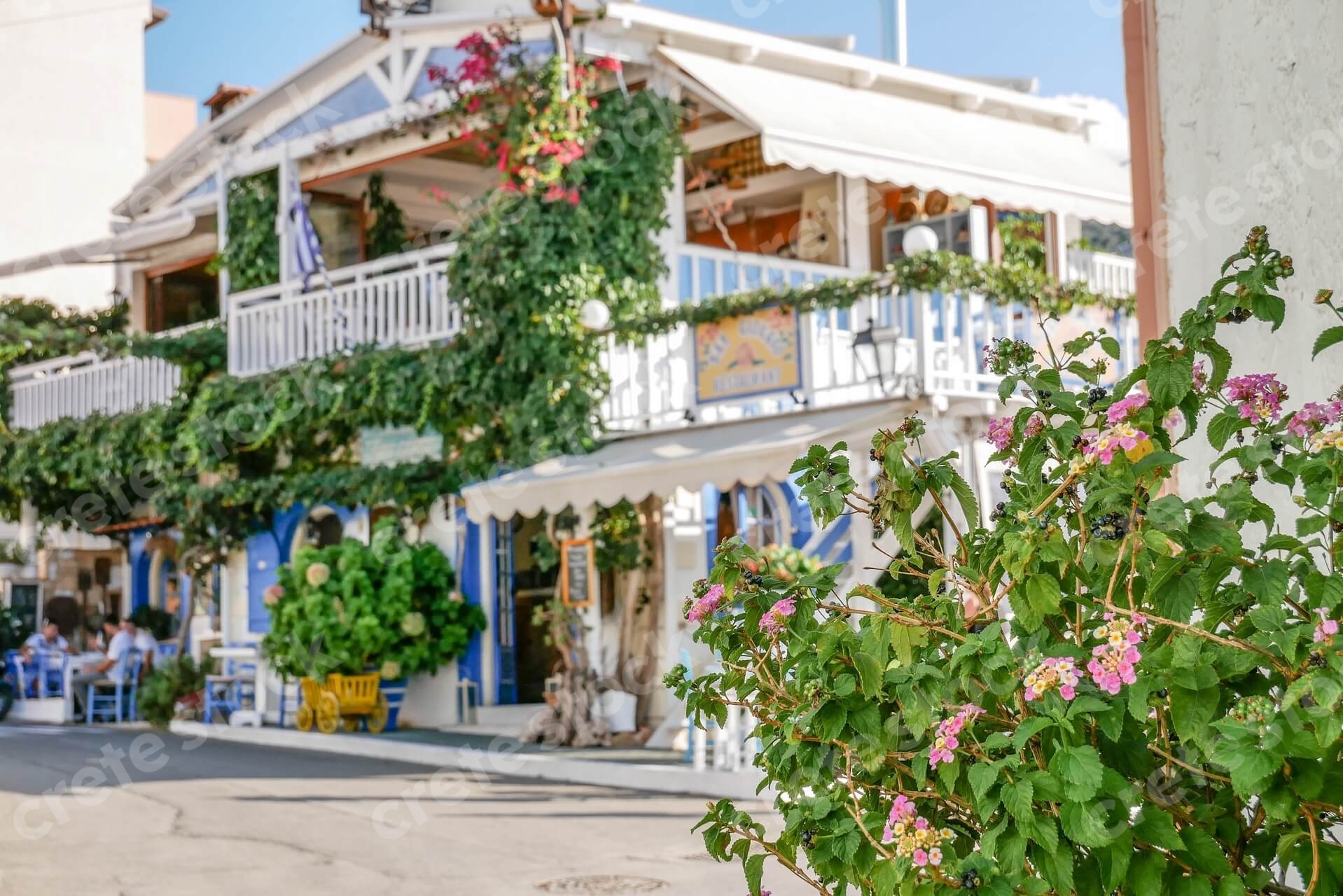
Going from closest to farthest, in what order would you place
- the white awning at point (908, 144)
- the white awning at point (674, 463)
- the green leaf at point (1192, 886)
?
the green leaf at point (1192, 886), the white awning at point (674, 463), the white awning at point (908, 144)

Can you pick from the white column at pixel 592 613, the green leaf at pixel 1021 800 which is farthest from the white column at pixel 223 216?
the green leaf at pixel 1021 800

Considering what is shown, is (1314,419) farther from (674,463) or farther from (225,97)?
(225,97)

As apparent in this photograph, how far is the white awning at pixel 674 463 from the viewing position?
1252 cm

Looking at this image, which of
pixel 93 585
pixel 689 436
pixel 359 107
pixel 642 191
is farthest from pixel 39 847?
pixel 93 585

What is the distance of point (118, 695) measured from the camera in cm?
2022

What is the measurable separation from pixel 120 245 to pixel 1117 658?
69.2 ft

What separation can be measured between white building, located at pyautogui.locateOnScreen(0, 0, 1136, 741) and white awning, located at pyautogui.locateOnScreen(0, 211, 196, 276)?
0.07m

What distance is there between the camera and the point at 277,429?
753 inches

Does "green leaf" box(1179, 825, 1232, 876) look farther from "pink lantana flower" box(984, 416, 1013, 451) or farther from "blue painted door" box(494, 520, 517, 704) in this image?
"blue painted door" box(494, 520, 517, 704)

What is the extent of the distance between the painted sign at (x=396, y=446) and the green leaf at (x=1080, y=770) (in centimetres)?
1544

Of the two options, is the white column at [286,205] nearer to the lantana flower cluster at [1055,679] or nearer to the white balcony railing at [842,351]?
the white balcony railing at [842,351]

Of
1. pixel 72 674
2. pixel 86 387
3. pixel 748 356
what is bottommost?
pixel 72 674

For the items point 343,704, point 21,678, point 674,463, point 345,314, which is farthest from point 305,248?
point 21,678

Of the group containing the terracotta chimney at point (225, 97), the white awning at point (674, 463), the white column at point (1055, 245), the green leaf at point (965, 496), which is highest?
the terracotta chimney at point (225, 97)
